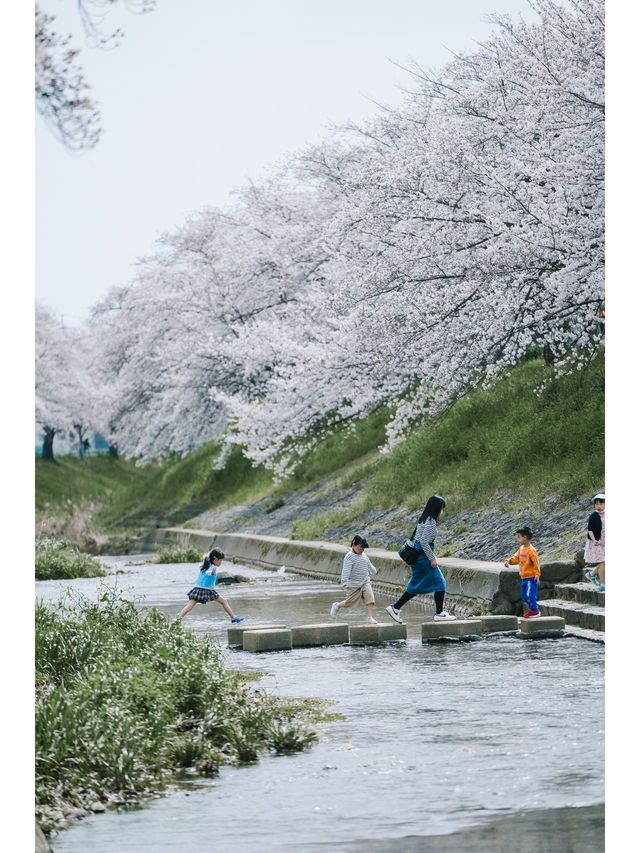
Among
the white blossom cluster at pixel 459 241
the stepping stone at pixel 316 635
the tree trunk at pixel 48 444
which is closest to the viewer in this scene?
the stepping stone at pixel 316 635

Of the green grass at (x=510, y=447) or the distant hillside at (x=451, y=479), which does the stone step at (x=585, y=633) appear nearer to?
the distant hillside at (x=451, y=479)

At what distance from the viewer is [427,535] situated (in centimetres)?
1454

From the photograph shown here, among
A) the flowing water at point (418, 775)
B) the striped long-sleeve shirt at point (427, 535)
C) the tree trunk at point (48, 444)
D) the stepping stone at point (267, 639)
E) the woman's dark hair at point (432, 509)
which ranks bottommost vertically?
the flowing water at point (418, 775)

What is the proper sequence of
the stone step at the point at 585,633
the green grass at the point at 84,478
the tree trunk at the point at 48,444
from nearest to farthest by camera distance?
the stone step at the point at 585,633 < the green grass at the point at 84,478 < the tree trunk at the point at 48,444

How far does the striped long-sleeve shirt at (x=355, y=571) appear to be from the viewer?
14953mm

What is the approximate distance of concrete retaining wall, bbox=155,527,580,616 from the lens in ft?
49.4

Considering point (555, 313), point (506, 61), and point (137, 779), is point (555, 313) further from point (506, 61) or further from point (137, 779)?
point (137, 779)

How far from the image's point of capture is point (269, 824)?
640 centimetres

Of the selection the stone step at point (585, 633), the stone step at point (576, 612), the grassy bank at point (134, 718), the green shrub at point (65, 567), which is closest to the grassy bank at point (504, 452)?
the green shrub at point (65, 567)

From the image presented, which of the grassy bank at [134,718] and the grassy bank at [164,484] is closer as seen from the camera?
the grassy bank at [134,718]

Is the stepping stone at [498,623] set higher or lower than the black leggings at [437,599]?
lower

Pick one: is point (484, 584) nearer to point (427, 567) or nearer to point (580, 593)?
point (427, 567)
